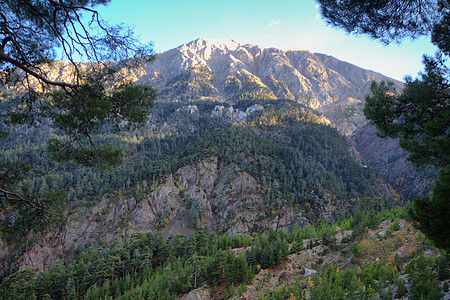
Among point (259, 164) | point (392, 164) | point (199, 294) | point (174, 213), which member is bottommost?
point (174, 213)

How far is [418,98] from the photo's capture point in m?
7.03

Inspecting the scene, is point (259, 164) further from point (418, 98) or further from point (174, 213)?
point (418, 98)

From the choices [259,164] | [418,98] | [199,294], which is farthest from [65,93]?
[259,164]

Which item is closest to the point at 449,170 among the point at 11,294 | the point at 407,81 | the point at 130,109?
the point at 407,81

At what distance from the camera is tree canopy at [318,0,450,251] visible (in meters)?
5.82

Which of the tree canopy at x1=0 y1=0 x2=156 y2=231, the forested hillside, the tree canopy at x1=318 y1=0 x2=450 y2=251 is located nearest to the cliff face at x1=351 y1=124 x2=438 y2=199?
the forested hillside

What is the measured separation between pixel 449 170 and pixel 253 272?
2855 centimetres

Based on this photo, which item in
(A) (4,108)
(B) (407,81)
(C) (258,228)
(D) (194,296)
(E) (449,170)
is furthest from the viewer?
(C) (258,228)

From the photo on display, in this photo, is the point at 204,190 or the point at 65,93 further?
the point at 204,190

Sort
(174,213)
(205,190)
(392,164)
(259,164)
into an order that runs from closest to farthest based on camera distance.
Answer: (174,213)
(205,190)
(259,164)
(392,164)

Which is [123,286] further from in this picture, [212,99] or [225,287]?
[212,99]

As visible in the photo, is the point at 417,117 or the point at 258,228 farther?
the point at 258,228

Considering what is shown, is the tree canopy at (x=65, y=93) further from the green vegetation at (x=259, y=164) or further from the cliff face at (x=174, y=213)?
the cliff face at (x=174, y=213)

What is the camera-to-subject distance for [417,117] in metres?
7.82
